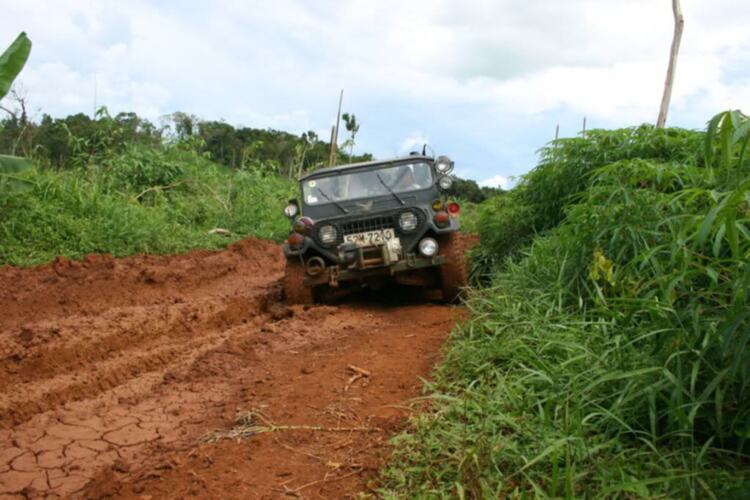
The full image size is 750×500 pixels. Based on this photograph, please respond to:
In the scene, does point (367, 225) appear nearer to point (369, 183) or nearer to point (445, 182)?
point (369, 183)

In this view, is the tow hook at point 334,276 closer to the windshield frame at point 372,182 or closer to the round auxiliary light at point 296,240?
the round auxiliary light at point 296,240

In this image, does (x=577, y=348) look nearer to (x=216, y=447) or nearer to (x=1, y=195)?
(x=216, y=447)

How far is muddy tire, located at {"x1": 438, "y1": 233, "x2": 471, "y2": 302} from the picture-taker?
6.54 m

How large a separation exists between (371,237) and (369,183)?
0.86m

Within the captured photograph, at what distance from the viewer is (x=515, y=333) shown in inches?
163

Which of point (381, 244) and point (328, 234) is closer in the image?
point (381, 244)

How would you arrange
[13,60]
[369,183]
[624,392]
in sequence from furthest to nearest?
[369,183] → [13,60] → [624,392]

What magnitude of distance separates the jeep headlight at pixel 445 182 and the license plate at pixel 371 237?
94 centimetres

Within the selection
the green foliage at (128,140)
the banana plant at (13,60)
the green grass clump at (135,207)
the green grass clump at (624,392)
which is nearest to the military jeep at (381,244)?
the green grass clump at (624,392)

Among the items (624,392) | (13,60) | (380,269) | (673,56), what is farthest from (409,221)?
(673,56)

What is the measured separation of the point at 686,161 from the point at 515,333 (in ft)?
7.67

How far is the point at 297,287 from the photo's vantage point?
6797 mm

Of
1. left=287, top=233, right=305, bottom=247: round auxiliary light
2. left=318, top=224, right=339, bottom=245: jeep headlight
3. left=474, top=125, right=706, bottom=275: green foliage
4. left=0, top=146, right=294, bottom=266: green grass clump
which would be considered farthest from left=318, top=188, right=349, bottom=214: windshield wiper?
left=0, top=146, right=294, bottom=266: green grass clump

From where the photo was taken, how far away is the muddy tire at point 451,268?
654 cm
